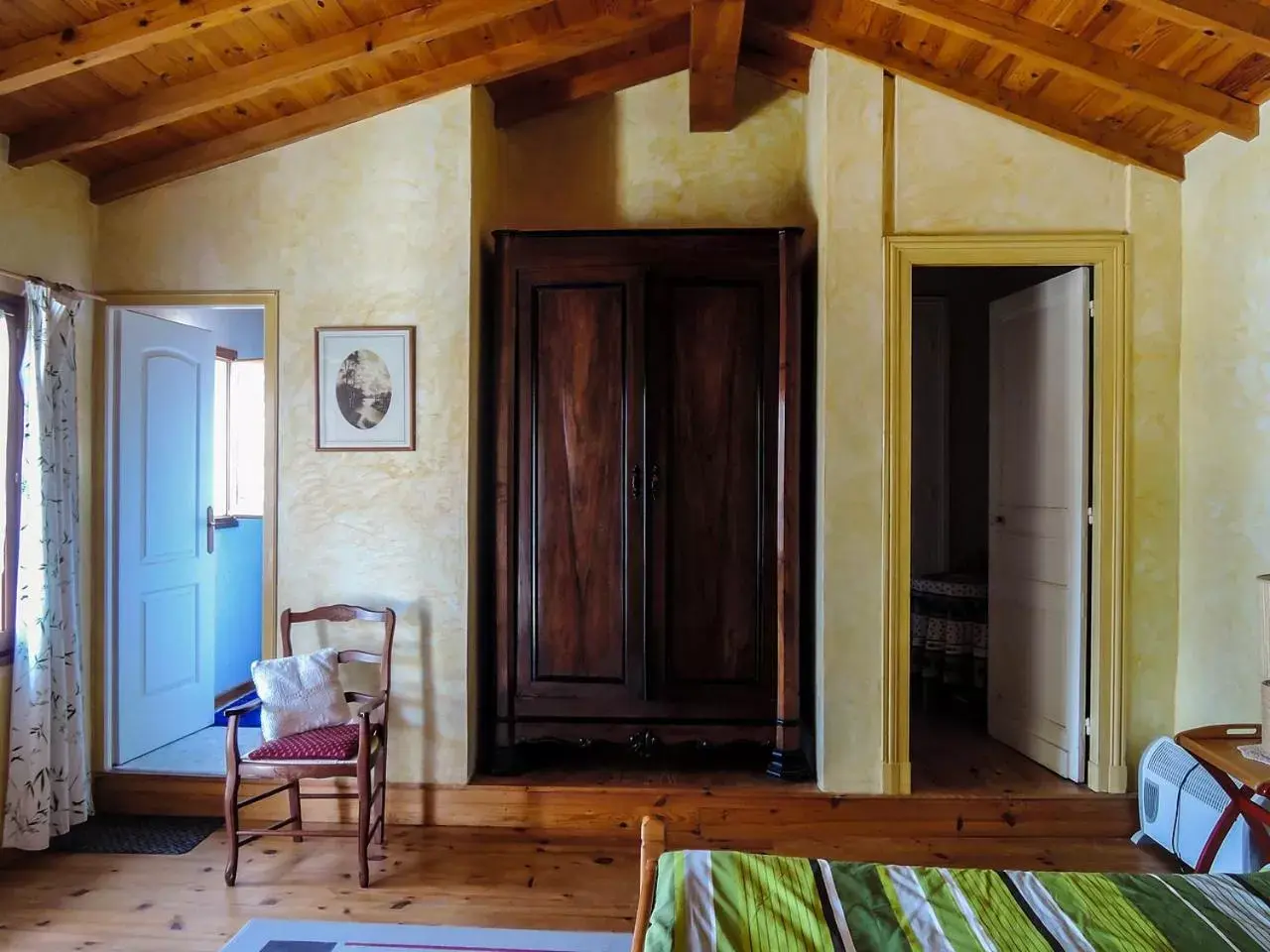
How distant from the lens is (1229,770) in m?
2.14

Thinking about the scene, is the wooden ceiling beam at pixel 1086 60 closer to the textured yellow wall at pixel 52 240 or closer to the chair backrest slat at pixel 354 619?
the chair backrest slat at pixel 354 619

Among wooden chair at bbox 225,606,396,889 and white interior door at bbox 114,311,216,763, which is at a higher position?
white interior door at bbox 114,311,216,763

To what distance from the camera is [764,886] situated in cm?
149

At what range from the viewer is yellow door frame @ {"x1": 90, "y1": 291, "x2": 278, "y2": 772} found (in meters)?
3.22

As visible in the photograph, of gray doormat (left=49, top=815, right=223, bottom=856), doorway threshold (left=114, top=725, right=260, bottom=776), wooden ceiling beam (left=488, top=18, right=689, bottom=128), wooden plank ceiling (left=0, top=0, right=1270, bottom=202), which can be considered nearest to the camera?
wooden plank ceiling (left=0, top=0, right=1270, bottom=202)

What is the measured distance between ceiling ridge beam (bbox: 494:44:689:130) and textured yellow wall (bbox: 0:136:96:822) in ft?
5.76

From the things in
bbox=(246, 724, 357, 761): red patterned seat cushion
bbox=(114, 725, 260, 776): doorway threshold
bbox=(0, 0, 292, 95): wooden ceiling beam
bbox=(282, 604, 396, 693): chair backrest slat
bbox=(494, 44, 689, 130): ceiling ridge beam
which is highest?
bbox=(494, 44, 689, 130): ceiling ridge beam

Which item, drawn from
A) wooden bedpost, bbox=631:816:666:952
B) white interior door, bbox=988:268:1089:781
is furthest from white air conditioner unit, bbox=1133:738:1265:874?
wooden bedpost, bbox=631:816:666:952

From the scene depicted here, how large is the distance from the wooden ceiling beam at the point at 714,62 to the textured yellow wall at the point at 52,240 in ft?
8.10

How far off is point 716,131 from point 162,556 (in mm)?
3175

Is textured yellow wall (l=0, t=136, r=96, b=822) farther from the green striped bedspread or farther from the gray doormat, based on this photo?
the green striped bedspread

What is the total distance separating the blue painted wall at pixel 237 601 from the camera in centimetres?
459

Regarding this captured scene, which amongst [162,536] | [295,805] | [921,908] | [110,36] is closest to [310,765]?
[295,805]

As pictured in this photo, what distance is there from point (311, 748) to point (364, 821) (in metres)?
0.31
